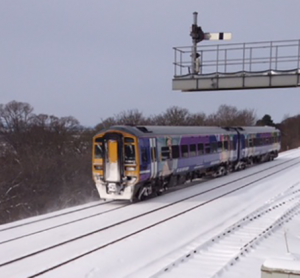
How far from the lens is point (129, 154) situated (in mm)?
13805

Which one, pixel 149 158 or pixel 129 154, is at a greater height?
pixel 129 154

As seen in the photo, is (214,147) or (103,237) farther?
(214,147)

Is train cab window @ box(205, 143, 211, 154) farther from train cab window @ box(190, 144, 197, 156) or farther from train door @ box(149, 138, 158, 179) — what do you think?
train door @ box(149, 138, 158, 179)

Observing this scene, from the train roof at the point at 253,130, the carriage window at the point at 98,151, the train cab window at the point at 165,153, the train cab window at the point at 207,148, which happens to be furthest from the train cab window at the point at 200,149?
the train roof at the point at 253,130

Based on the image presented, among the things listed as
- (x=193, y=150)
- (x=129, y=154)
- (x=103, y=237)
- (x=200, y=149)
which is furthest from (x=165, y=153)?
(x=103, y=237)

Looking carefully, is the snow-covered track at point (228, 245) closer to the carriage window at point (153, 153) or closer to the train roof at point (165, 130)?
the carriage window at point (153, 153)

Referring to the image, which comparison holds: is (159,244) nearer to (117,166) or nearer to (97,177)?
(117,166)

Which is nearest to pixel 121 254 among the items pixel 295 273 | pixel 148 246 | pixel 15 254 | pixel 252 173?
pixel 148 246

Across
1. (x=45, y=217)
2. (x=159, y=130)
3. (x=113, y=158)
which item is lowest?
(x=45, y=217)

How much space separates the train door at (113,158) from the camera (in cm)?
1386

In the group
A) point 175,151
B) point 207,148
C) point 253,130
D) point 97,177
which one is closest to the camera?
point 97,177

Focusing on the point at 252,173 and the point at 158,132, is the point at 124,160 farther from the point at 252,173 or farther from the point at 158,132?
the point at 252,173

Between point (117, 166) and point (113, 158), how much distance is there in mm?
356

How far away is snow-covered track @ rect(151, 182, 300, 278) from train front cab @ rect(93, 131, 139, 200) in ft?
14.5
